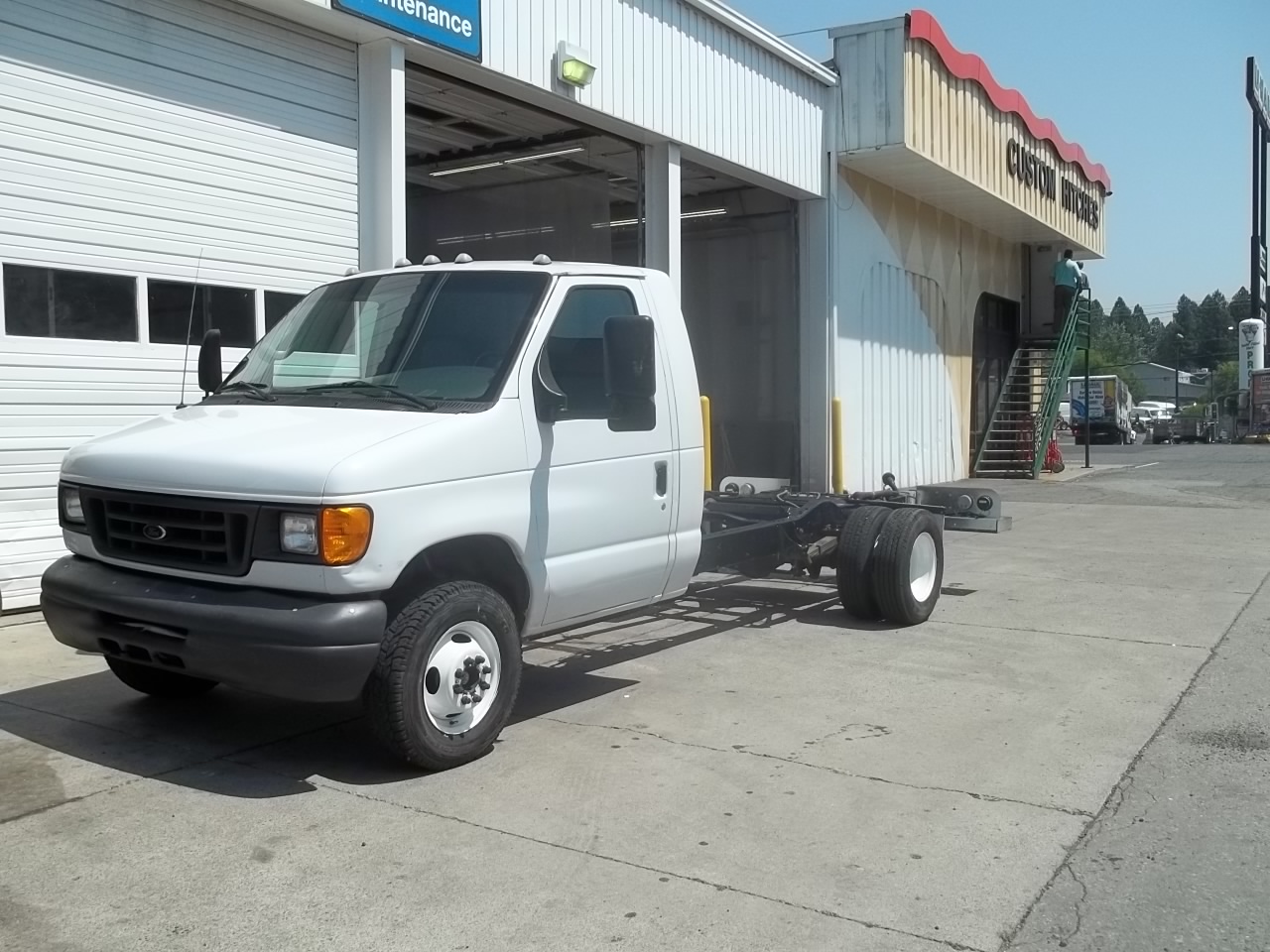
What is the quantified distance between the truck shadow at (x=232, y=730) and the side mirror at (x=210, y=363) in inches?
64.5

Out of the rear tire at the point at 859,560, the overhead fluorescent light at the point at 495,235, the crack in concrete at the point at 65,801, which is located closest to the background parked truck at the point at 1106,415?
the overhead fluorescent light at the point at 495,235

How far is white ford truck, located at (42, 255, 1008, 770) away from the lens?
4.68m

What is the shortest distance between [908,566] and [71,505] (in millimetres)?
5261

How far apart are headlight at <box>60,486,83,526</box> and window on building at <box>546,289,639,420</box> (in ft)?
7.23

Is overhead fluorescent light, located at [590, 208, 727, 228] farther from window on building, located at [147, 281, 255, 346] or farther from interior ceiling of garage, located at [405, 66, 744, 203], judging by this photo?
window on building, located at [147, 281, 255, 346]

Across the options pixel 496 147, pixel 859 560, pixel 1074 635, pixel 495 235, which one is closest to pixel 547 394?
pixel 859 560

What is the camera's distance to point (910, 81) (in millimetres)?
17141

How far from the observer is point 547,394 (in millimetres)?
5539

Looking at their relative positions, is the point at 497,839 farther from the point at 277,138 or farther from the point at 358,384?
the point at 277,138

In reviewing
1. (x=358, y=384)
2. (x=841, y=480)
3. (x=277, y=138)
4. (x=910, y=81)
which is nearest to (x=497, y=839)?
(x=358, y=384)

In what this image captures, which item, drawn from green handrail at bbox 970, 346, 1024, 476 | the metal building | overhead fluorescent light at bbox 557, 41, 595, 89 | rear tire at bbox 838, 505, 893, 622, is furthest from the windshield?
green handrail at bbox 970, 346, 1024, 476

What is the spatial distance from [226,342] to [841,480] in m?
10.3

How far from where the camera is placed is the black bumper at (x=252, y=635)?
4.59 metres

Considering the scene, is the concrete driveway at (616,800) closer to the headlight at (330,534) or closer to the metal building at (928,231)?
the headlight at (330,534)
